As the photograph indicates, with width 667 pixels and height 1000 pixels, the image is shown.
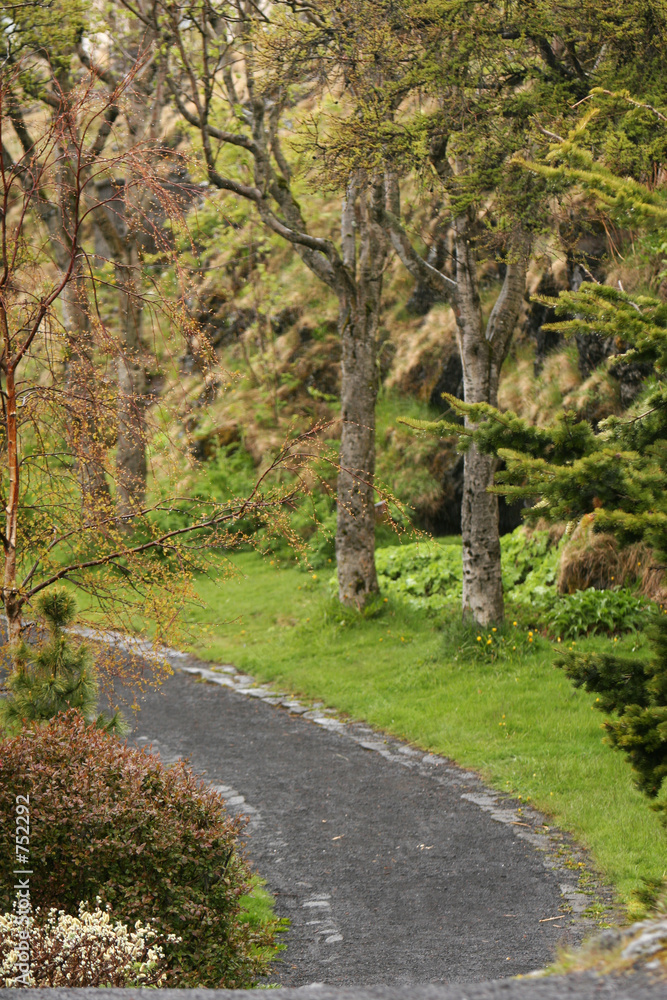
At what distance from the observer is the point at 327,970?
513 cm

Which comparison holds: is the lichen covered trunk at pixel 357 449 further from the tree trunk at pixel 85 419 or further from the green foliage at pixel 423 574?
the tree trunk at pixel 85 419

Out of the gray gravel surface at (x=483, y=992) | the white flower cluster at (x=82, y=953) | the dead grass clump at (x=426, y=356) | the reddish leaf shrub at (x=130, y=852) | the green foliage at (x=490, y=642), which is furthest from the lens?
the dead grass clump at (x=426, y=356)

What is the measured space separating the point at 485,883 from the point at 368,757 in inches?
115

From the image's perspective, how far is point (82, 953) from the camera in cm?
424

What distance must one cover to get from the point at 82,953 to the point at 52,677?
2184mm

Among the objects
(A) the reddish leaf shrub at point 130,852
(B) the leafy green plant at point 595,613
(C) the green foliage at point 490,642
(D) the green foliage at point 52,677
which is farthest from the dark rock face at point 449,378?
(A) the reddish leaf shrub at point 130,852

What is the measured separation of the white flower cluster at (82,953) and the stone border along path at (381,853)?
3.62 feet

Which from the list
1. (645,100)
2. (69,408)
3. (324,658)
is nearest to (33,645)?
(69,408)

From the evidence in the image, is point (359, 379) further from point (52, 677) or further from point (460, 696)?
point (52, 677)

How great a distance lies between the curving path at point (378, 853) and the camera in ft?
17.3

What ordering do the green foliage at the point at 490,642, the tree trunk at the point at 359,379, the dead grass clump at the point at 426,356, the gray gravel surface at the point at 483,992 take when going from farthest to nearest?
the dead grass clump at the point at 426,356 < the tree trunk at the point at 359,379 < the green foliage at the point at 490,642 < the gray gravel surface at the point at 483,992

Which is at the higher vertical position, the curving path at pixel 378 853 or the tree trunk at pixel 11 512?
the tree trunk at pixel 11 512

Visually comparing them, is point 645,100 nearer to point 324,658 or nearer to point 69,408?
point 69,408

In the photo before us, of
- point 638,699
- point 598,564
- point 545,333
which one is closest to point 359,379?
point 598,564
